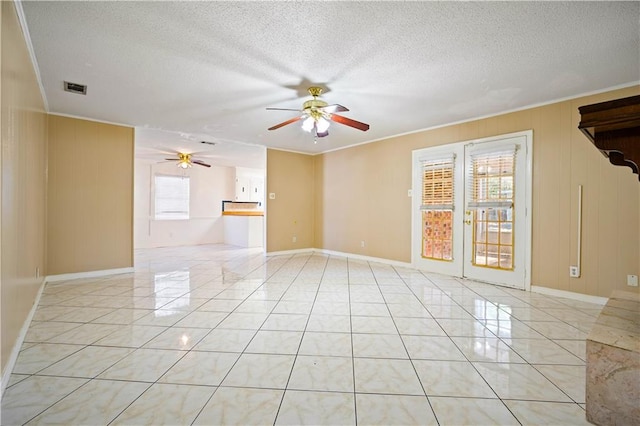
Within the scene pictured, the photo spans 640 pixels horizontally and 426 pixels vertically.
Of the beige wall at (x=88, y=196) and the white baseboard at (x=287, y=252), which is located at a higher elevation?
the beige wall at (x=88, y=196)

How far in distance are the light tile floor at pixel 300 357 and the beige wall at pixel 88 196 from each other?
74 centimetres

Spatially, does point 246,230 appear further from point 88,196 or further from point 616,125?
point 616,125

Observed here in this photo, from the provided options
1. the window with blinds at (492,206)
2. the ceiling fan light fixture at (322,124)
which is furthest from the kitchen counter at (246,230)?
the window with blinds at (492,206)

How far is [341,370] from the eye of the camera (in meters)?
1.96

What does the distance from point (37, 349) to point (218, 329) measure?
52.0 inches

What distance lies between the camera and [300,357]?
213cm

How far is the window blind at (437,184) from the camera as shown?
4742 millimetres

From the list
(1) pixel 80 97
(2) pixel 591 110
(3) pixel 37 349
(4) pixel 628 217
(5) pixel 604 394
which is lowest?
(3) pixel 37 349

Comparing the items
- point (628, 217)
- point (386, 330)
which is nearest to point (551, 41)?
point (628, 217)

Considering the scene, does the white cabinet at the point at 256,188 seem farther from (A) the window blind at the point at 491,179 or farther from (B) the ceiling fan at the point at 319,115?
(A) the window blind at the point at 491,179

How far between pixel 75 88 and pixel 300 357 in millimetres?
3968

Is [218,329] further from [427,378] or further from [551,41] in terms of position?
[551,41]

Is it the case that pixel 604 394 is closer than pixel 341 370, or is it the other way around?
pixel 604 394

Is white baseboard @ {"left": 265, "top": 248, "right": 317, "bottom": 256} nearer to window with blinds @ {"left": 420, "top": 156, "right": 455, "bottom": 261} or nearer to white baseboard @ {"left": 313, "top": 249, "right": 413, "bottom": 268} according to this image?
white baseboard @ {"left": 313, "top": 249, "right": 413, "bottom": 268}
